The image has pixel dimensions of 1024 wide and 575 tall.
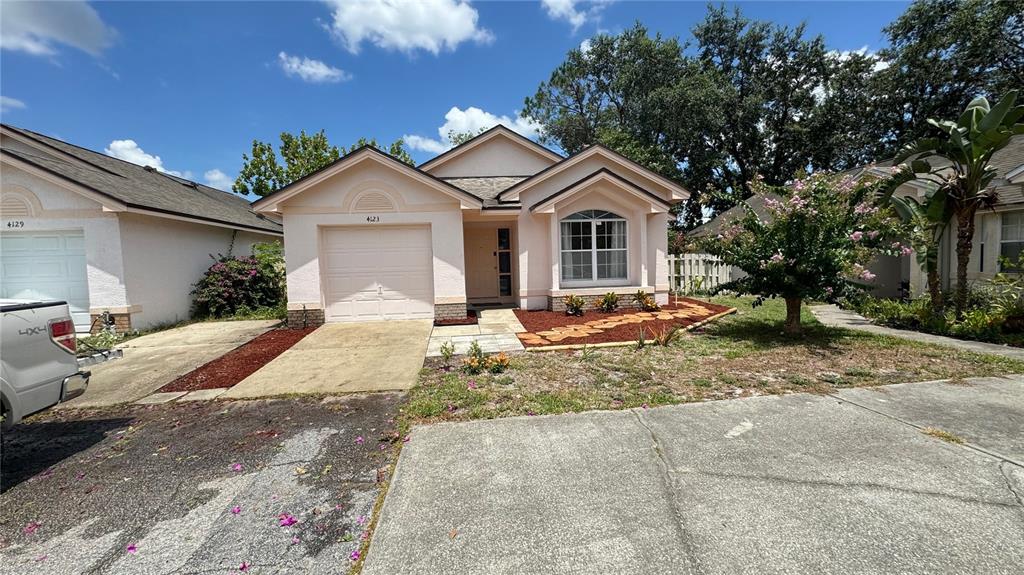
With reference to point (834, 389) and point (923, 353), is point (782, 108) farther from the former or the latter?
point (834, 389)

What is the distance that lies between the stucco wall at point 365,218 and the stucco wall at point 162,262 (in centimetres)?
372

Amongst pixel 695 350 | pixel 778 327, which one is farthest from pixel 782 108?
pixel 695 350

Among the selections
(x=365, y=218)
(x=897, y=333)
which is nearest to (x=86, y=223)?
(x=365, y=218)

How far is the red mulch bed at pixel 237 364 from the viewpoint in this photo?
5.62 meters

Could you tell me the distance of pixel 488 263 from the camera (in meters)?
12.8

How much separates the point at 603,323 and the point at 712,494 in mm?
6364

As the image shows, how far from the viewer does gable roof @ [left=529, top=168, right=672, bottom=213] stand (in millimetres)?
10383

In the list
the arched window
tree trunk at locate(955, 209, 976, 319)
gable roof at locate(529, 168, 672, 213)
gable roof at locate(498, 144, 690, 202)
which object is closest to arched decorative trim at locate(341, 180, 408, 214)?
Result: gable roof at locate(498, 144, 690, 202)

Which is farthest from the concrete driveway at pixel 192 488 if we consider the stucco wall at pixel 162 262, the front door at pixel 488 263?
the front door at pixel 488 263

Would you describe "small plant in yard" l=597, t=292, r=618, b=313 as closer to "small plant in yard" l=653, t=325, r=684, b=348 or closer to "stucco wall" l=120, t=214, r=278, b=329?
"small plant in yard" l=653, t=325, r=684, b=348

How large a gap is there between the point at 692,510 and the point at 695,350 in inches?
175

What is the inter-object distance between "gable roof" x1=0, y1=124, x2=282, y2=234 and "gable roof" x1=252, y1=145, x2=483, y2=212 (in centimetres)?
309

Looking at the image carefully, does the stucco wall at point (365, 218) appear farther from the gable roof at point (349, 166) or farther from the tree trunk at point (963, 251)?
the tree trunk at point (963, 251)

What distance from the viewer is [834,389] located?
4.74 meters
